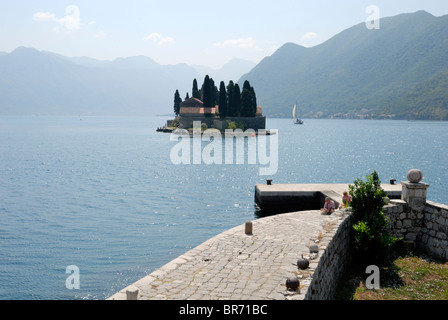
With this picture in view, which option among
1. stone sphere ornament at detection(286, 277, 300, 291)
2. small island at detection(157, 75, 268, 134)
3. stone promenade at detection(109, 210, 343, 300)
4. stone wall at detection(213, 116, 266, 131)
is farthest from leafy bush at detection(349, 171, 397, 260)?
stone wall at detection(213, 116, 266, 131)

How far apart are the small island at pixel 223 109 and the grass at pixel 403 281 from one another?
9048cm

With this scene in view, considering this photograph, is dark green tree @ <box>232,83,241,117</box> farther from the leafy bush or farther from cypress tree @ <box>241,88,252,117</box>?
the leafy bush

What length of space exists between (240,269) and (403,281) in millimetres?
6195

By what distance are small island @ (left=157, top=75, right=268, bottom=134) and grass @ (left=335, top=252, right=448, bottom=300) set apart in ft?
297

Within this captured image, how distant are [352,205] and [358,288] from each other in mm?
3662

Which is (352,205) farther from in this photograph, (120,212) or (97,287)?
(120,212)

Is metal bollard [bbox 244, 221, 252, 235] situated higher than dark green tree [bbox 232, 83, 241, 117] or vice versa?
dark green tree [bbox 232, 83, 241, 117]

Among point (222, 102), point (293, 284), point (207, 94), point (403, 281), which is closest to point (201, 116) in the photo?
point (207, 94)

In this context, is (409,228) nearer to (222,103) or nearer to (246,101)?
(222,103)

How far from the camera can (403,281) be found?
13430mm

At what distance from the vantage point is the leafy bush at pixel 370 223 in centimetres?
1470

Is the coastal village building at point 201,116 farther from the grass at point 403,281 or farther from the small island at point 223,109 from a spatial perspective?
the grass at point 403,281

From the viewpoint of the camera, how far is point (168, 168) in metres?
56.4

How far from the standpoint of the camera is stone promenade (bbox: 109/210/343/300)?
958cm
